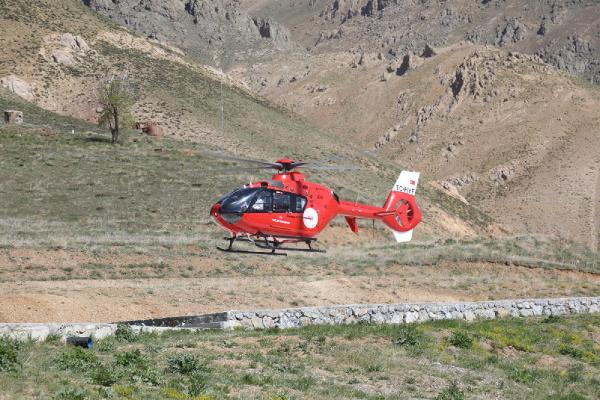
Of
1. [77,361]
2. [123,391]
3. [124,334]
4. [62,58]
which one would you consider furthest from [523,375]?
[62,58]

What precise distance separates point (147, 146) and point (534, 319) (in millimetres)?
47204

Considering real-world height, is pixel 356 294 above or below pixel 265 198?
→ below

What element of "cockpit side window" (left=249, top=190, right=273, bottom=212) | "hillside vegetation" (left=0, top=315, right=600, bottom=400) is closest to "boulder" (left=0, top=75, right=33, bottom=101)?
"cockpit side window" (left=249, top=190, right=273, bottom=212)

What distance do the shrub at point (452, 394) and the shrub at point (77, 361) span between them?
24.3ft

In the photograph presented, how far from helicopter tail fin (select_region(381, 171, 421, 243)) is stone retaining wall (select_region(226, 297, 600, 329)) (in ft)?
12.9

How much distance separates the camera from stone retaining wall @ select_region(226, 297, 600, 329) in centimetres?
2477

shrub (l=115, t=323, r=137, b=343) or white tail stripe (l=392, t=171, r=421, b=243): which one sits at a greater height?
white tail stripe (l=392, t=171, r=421, b=243)

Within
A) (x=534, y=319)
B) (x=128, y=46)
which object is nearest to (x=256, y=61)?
(x=128, y=46)

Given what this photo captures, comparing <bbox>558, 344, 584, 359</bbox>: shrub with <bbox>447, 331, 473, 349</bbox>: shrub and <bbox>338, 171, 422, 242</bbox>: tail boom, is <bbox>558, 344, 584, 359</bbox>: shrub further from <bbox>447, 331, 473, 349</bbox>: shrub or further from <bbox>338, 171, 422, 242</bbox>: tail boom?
<bbox>338, 171, 422, 242</bbox>: tail boom

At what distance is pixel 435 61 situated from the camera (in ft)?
452

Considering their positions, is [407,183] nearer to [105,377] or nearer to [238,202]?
[238,202]

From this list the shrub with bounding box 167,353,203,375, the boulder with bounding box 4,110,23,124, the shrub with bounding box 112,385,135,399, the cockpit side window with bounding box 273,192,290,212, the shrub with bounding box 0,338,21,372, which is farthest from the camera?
the boulder with bounding box 4,110,23,124

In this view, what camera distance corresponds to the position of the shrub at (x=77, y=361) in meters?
16.2

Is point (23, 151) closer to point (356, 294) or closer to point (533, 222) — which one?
point (356, 294)
